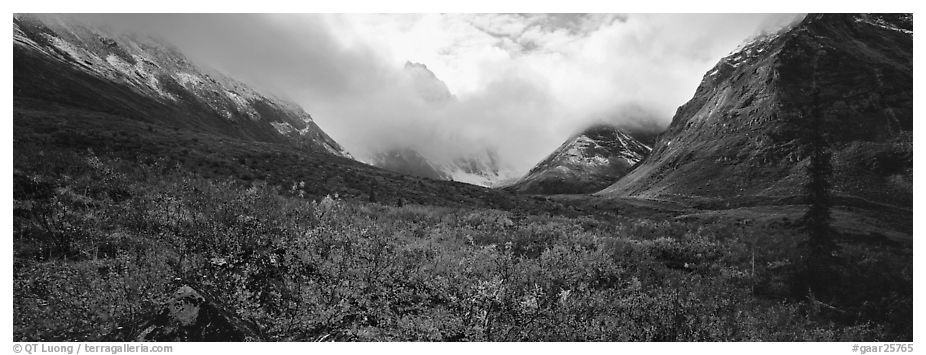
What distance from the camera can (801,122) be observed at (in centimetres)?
11612

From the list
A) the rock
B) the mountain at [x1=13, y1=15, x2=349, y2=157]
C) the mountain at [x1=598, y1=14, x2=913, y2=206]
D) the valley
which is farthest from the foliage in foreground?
the mountain at [x1=598, y1=14, x2=913, y2=206]

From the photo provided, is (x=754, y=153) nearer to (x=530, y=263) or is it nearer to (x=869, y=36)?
(x=869, y=36)

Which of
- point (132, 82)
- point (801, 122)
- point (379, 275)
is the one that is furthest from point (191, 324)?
point (801, 122)

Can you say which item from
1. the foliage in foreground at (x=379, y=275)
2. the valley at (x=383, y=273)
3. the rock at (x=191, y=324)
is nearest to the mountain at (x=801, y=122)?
the valley at (x=383, y=273)

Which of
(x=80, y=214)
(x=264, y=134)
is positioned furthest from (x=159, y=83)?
(x=80, y=214)

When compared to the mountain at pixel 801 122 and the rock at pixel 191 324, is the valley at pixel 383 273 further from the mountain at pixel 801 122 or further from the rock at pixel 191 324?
the mountain at pixel 801 122

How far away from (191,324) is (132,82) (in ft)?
416

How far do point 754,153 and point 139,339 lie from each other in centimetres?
13038

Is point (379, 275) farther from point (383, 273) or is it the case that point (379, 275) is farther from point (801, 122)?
point (801, 122)

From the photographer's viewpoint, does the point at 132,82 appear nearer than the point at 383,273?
No

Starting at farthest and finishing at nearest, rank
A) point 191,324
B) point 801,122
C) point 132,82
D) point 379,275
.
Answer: point 801,122 → point 132,82 → point 379,275 → point 191,324

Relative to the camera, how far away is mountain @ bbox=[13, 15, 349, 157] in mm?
74500

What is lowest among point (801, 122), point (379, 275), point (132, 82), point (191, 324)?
point (191, 324)

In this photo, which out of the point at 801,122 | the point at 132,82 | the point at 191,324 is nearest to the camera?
the point at 191,324
